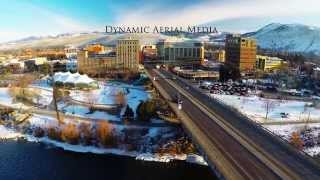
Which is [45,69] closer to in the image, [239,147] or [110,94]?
[110,94]

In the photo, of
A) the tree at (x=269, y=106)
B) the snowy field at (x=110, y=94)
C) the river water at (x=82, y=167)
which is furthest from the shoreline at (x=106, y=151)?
the tree at (x=269, y=106)

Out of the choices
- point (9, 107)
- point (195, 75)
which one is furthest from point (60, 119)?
point (195, 75)

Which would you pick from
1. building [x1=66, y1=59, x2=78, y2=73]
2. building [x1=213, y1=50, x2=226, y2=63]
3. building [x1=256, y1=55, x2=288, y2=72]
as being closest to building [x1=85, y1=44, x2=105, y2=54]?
building [x1=66, y1=59, x2=78, y2=73]

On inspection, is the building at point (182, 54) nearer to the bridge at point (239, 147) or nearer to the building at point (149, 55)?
the building at point (149, 55)

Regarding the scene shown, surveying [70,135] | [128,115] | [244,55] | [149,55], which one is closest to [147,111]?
[128,115]

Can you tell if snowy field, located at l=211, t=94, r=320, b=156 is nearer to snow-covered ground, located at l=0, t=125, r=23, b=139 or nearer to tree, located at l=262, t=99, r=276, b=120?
tree, located at l=262, t=99, r=276, b=120

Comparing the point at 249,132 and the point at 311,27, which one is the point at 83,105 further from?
the point at 311,27
